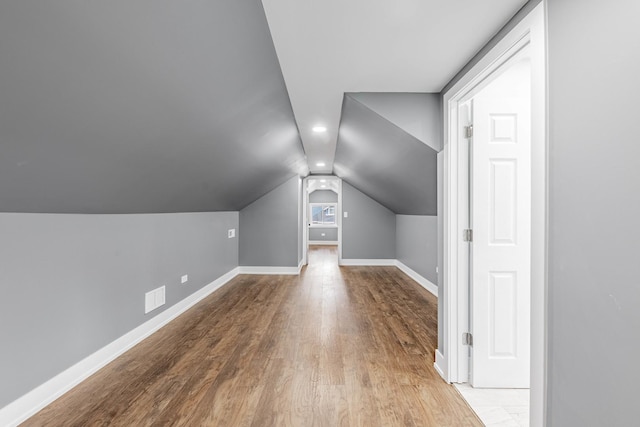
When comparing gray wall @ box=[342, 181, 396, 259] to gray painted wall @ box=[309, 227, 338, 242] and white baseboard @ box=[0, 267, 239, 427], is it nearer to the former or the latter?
white baseboard @ box=[0, 267, 239, 427]

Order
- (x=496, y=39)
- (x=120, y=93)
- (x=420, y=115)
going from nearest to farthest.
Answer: (x=120, y=93) → (x=496, y=39) → (x=420, y=115)

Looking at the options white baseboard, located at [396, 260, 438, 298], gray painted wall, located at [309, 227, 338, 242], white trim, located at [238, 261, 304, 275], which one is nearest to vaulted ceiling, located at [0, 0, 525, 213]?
white baseboard, located at [396, 260, 438, 298]

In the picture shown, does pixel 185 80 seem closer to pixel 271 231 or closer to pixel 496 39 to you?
pixel 496 39

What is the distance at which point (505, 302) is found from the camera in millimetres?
2018

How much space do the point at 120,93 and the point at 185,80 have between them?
0.33m

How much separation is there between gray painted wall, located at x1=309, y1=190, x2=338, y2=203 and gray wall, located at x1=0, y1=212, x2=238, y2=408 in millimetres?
8920

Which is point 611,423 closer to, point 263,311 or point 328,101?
point 328,101

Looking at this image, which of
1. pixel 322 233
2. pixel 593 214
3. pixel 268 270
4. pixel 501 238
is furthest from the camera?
pixel 322 233

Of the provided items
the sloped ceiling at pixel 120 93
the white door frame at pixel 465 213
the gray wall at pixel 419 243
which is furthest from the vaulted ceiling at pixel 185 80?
the gray wall at pixel 419 243

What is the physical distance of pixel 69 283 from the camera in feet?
6.66

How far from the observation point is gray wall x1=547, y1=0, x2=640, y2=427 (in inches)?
33.1

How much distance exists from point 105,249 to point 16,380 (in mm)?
941

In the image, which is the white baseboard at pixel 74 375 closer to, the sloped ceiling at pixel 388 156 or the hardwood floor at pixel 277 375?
the hardwood floor at pixel 277 375

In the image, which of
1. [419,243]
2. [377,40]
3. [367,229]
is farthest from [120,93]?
[367,229]
